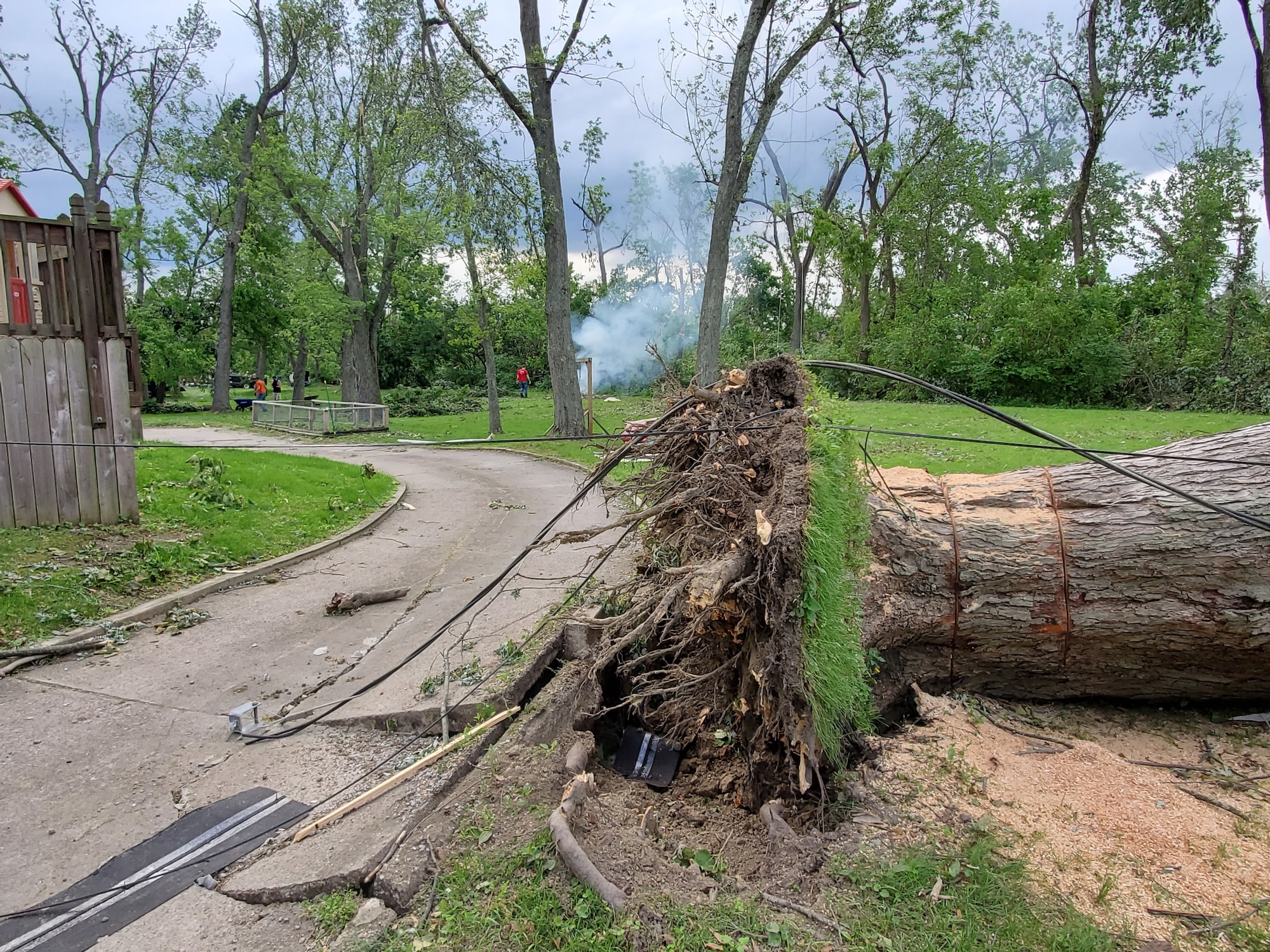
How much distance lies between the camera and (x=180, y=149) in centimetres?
3139

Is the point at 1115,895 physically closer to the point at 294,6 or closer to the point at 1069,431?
the point at 1069,431

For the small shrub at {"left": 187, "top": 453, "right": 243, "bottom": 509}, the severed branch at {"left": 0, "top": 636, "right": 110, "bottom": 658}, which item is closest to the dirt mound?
the severed branch at {"left": 0, "top": 636, "right": 110, "bottom": 658}

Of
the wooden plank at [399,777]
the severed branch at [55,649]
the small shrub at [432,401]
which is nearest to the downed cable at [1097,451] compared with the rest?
the wooden plank at [399,777]

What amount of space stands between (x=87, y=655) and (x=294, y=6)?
27.2 metres

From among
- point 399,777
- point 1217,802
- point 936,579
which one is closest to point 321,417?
point 399,777

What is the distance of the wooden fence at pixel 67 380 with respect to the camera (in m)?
7.39

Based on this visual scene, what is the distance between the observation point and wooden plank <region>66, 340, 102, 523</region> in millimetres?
7727

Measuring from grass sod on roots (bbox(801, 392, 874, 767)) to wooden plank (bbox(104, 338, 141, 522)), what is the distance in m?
7.57

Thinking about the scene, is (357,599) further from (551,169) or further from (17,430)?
(551,169)

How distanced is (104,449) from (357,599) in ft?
11.6

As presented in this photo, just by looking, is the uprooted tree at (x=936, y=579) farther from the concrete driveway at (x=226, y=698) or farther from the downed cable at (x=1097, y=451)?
the concrete driveway at (x=226, y=698)

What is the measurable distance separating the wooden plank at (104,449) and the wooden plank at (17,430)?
0.58m

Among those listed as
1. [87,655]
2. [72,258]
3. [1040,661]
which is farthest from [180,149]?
[1040,661]

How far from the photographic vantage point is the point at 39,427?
7504mm
